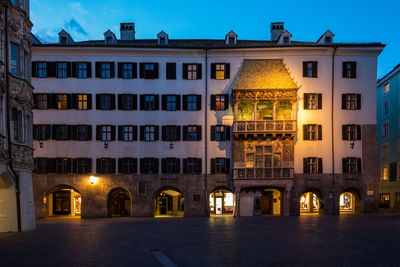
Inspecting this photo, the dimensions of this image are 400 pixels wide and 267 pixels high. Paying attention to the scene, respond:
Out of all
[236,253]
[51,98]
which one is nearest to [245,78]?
[51,98]

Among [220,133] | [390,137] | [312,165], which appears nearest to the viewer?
[312,165]

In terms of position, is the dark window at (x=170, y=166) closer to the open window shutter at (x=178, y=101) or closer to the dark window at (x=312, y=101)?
the open window shutter at (x=178, y=101)

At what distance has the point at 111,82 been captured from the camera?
1422 inches

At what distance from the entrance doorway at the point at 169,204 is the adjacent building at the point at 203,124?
3035 mm

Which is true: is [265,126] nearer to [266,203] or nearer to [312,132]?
[312,132]

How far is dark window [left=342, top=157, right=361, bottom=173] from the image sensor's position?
35969 mm

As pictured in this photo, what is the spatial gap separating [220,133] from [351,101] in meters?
13.8

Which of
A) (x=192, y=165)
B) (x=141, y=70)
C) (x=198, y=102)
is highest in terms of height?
(x=141, y=70)

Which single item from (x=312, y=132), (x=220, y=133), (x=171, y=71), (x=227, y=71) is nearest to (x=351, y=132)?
(x=312, y=132)

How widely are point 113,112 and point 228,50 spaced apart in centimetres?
1336

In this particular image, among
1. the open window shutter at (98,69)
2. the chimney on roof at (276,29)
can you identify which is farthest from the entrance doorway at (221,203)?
the chimney on roof at (276,29)

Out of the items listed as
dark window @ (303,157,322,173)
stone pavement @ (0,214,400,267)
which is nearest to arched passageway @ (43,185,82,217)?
stone pavement @ (0,214,400,267)

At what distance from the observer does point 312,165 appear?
3591 centimetres

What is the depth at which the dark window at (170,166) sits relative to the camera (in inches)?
1407
